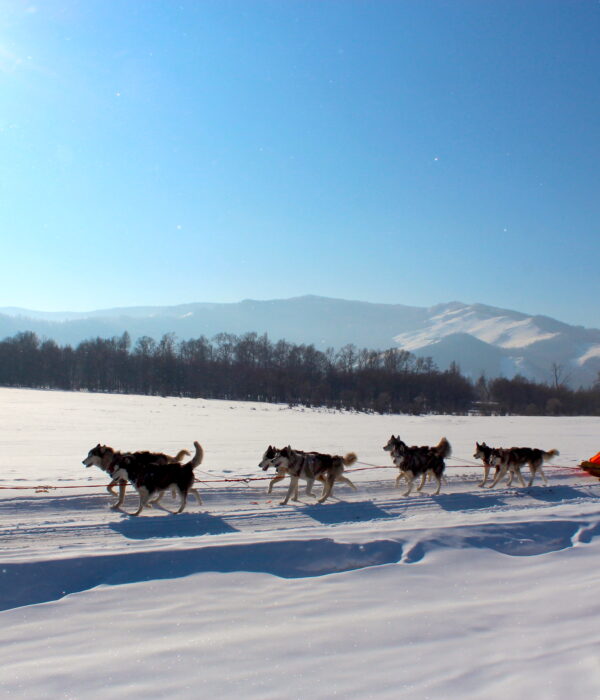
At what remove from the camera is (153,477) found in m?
9.02

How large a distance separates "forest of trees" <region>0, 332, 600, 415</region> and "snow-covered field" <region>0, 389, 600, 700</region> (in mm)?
46364

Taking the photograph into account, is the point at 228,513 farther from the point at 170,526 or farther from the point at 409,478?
the point at 409,478

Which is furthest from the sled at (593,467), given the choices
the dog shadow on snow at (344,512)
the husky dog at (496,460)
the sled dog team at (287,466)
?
the dog shadow on snow at (344,512)

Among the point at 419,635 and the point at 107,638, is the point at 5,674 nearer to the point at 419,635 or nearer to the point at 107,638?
the point at 107,638

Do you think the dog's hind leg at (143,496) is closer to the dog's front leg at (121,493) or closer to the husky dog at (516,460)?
the dog's front leg at (121,493)

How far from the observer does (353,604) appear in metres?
5.66

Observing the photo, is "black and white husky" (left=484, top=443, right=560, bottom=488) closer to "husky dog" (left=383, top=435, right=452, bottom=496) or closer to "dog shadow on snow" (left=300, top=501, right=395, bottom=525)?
"husky dog" (left=383, top=435, right=452, bottom=496)

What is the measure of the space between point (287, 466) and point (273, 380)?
185ft

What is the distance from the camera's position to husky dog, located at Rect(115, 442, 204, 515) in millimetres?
8953

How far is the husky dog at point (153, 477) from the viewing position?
8.95 m

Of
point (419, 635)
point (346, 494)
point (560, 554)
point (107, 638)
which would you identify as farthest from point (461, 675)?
point (346, 494)

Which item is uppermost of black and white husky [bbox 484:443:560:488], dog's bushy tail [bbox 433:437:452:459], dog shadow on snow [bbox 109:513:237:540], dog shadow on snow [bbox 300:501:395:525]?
dog's bushy tail [bbox 433:437:452:459]

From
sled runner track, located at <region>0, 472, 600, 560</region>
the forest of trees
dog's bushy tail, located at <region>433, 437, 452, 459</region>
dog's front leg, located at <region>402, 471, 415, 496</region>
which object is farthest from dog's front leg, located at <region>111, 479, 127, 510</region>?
the forest of trees

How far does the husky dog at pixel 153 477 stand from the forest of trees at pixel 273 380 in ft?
153
